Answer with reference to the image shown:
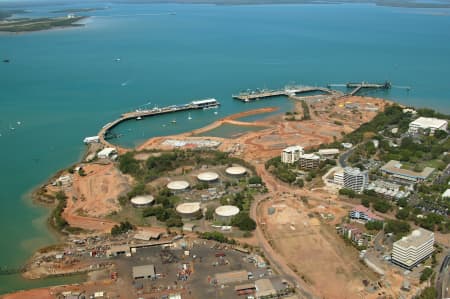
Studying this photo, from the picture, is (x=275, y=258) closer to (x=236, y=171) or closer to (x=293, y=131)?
(x=236, y=171)

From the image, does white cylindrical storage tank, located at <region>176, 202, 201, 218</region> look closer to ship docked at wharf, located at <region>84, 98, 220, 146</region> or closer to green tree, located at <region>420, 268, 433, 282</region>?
green tree, located at <region>420, 268, 433, 282</region>

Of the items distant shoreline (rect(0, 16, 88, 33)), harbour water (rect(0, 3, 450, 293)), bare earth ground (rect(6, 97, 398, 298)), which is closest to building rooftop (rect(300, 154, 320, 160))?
bare earth ground (rect(6, 97, 398, 298))

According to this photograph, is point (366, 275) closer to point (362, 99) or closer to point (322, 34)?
point (362, 99)

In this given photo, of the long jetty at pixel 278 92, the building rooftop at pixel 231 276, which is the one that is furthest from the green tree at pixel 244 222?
the long jetty at pixel 278 92

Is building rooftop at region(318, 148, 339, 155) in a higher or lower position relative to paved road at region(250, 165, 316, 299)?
higher

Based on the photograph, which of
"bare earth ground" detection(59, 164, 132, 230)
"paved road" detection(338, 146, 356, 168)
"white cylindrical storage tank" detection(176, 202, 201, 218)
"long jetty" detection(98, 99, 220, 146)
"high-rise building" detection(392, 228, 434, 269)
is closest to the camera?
"high-rise building" detection(392, 228, 434, 269)

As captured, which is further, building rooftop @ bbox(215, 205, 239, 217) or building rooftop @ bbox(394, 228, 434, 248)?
building rooftop @ bbox(215, 205, 239, 217)

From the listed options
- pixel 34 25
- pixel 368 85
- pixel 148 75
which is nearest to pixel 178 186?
pixel 148 75
